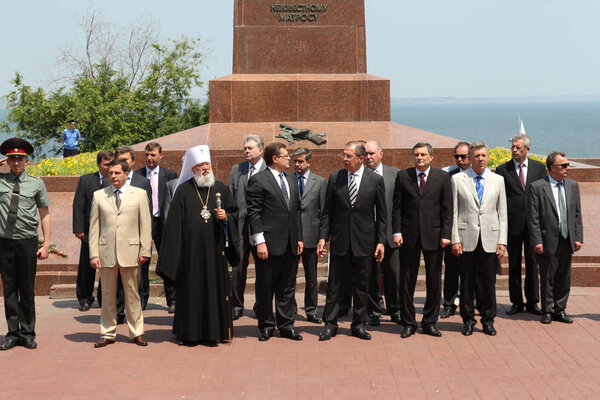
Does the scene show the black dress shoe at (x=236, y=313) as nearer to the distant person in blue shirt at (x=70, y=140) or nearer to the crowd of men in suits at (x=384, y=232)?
the crowd of men in suits at (x=384, y=232)

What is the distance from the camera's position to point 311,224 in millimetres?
9492

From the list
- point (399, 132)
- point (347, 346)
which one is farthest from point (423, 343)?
point (399, 132)

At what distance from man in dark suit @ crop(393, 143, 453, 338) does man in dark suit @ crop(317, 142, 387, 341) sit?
269 mm

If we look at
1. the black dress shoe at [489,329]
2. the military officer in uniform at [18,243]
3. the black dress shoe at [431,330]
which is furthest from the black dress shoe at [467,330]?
the military officer in uniform at [18,243]

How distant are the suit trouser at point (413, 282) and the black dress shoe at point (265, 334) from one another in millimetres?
1330

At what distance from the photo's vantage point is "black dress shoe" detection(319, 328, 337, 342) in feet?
29.0

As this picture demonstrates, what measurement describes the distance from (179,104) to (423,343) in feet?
72.5

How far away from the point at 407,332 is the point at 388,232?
1.08 meters

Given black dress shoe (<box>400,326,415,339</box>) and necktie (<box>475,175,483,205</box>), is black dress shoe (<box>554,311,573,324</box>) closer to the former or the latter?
necktie (<box>475,175,483,205</box>)

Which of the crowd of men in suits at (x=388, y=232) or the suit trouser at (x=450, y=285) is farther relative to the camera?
Result: the suit trouser at (x=450, y=285)

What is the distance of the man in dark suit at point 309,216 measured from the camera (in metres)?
9.46

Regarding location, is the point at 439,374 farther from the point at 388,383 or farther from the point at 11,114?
the point at 11,114

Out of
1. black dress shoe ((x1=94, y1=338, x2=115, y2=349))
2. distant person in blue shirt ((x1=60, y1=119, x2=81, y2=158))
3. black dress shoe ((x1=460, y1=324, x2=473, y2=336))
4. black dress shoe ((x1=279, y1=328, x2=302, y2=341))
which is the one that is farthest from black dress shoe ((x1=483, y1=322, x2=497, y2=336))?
distant person in blue shirt ((x1=60, y1=119, x2=81, y2=158))

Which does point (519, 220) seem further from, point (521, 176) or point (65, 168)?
point (65, 168)
